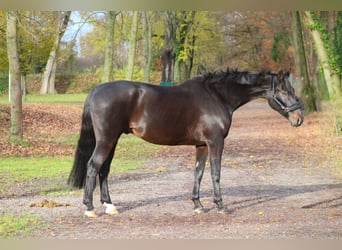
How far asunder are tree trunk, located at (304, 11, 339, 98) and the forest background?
17mm

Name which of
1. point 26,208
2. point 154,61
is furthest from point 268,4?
point 154,61

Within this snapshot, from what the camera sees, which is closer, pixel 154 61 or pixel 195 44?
pixel 195 44

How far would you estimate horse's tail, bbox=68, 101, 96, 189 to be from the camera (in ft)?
27.0

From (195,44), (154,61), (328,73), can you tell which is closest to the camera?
(328,73)

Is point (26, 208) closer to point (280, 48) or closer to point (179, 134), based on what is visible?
point (179, 134)

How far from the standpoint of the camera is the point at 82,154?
829 centimetres

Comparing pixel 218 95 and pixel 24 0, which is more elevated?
pixel 24 0

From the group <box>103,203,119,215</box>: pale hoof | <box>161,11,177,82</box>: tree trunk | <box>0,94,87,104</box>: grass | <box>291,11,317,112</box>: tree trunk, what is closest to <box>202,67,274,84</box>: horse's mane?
<box>103,203,119,215</box>: pale hoof

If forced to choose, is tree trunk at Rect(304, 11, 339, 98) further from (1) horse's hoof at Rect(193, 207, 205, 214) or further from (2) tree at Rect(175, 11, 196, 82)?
(2) tree at Rect(175, 11, 196, 82)

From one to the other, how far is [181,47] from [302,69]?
17.7 meters

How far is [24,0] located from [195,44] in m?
43.5

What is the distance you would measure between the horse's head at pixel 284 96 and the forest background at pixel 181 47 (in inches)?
420

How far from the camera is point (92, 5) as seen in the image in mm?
4129

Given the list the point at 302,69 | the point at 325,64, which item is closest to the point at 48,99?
the point at 302,69
